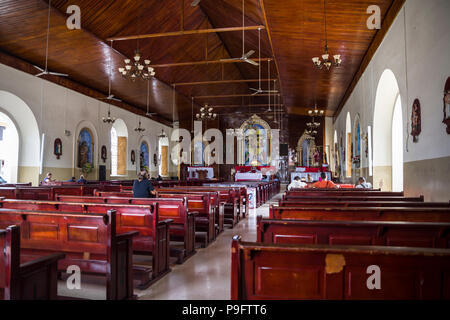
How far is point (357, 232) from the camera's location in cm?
263

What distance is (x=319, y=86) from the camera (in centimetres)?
1305

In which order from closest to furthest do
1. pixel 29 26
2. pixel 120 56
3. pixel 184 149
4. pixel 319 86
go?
1. pixel 29 26
2. pixel 120 56
3. pixel 319 86
4. pixel 184 149

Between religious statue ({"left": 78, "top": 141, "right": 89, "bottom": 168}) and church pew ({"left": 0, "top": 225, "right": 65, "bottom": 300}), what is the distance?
43.1 feet

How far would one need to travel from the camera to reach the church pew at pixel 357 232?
255 cm

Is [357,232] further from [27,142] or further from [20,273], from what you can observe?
[27,142]

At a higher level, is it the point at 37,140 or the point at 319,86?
the point at 319,86

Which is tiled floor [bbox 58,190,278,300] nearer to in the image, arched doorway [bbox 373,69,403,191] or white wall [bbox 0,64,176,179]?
arched doorway [bbox 373,69,403,191]

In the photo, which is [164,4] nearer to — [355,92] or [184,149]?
[355,92]

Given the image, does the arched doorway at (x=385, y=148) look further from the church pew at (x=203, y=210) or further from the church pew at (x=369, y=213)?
the church pew at (x=369, y=213)

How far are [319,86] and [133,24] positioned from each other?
7373 mm

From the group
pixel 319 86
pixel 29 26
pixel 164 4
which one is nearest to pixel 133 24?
pixel 164 4

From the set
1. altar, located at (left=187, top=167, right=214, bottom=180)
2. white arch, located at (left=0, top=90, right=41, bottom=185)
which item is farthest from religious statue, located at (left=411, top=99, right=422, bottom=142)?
altar, located at (left=187, top=167, right=214, bottom=180)

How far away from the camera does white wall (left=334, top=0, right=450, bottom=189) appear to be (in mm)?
4672

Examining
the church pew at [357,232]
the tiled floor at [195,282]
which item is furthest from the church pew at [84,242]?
the church pew at [357,232]
